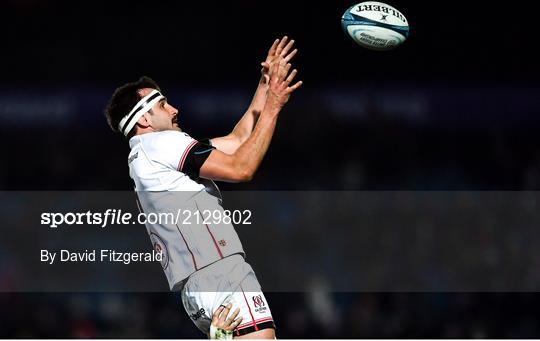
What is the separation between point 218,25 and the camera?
11.7m

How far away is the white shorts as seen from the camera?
527 centimetres

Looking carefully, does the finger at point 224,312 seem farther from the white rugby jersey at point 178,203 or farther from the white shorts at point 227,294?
the white rugby jersey at point 178,203

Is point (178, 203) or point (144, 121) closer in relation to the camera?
point (178, 203)

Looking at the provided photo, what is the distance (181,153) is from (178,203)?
0.94 ft

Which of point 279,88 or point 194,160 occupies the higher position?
point 279,88

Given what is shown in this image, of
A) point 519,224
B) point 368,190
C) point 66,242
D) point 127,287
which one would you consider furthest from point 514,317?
point 66,242

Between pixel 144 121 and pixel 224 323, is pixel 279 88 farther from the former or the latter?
pixel 224 323

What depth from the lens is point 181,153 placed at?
17.9ft

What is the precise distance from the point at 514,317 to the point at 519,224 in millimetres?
1184

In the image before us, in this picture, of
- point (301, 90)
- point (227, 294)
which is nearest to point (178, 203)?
point (227, 294)

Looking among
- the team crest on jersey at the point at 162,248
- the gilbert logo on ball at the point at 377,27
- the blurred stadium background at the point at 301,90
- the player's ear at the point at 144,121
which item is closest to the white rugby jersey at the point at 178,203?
the team crest on jersey at the point at 162,248

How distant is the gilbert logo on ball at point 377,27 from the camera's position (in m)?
7.29

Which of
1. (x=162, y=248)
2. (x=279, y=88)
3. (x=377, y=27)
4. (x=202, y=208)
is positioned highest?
(x=377, y=27)

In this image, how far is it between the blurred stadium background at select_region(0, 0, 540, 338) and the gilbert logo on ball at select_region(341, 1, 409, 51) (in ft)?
12.1
